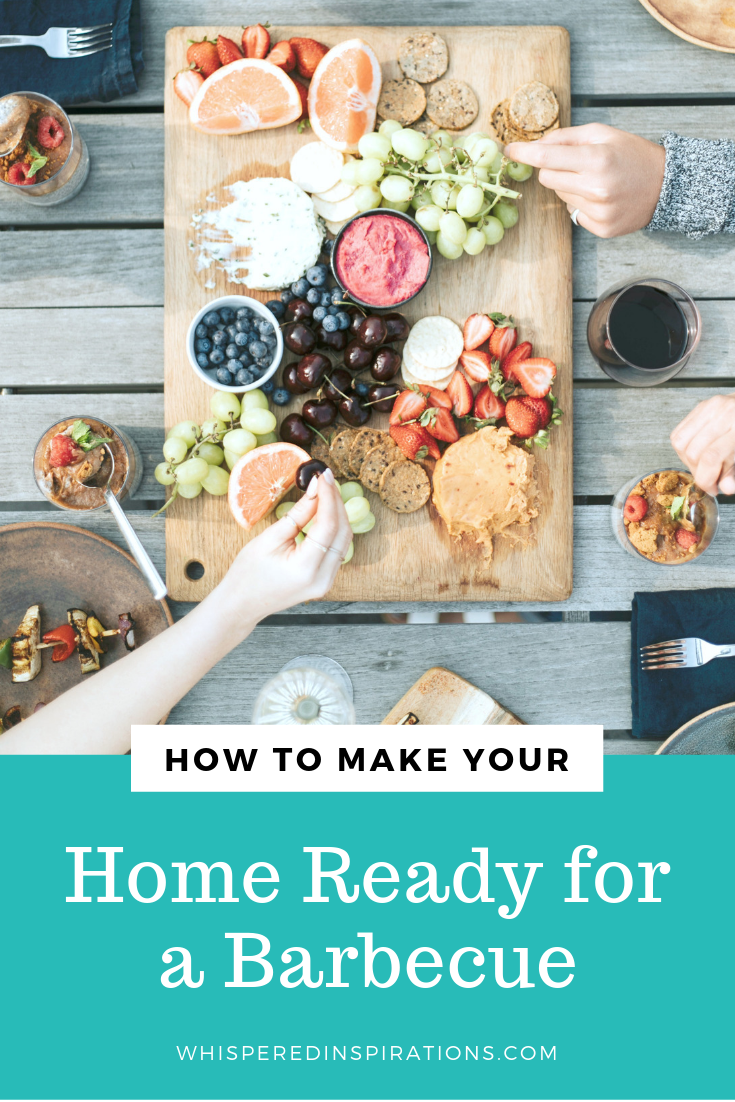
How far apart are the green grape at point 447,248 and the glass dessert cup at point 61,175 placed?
712 millimetres

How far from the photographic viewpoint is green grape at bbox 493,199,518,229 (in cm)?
149

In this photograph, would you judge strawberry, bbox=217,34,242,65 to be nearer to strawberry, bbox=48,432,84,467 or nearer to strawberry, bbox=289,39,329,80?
strawberry, bbox=289,39,329,80

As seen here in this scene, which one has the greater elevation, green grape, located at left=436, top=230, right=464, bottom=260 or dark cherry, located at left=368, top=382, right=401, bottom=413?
green grape, located at left=436, top=230, right=464, bottom=260

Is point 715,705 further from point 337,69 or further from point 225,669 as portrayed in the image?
point 337,69

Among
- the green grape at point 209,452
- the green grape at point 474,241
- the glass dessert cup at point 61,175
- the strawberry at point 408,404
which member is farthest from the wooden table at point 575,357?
the strawberry at point 408,404

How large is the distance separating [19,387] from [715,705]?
1.58 meters

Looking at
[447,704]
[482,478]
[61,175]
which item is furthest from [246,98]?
[447,704]

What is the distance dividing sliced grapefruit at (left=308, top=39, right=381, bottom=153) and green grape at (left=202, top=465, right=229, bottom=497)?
2.18ft

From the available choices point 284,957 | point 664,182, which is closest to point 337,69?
point 664,182

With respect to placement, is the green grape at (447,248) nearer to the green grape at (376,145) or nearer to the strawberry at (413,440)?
the green grape at (376,145)

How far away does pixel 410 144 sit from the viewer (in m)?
1.42

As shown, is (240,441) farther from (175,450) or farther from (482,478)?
(482,478)

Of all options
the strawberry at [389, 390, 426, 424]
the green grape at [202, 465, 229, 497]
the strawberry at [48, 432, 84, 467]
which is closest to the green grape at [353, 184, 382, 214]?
the strawberry at [389, 390, 426, 424]

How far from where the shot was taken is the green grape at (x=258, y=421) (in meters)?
1.46
